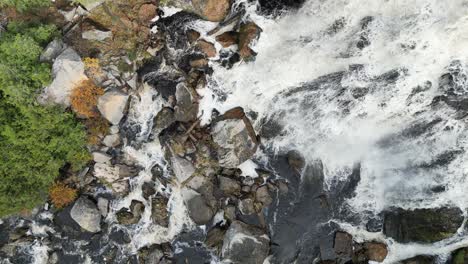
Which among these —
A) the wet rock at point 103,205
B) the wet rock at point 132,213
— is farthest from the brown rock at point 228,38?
the wet rock at point 103,205

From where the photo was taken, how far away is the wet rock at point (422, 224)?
12.4m

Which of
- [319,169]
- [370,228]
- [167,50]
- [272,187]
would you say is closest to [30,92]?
[167,50]

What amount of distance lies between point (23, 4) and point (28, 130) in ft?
11.1

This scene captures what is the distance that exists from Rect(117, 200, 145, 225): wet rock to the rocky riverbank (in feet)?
0.12

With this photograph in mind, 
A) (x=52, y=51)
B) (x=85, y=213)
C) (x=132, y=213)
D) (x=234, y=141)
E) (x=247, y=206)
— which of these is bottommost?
(x=132, y=213)

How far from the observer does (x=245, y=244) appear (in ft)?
42.3

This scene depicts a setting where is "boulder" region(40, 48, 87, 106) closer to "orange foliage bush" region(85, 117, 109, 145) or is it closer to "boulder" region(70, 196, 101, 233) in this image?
"orange foliage bush" region(85, 117, 109, 145)

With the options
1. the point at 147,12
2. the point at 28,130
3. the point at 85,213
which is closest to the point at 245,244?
the point at 85,213

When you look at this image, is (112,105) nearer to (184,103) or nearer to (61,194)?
(184,103)

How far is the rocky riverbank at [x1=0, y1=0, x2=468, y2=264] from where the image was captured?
12.3 metres

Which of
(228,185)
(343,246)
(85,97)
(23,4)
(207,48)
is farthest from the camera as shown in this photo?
(343,246)

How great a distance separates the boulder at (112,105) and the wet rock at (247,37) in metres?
3.69

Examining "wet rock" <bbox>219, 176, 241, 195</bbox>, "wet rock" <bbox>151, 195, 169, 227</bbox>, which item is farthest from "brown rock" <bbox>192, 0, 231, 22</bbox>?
"wet rock" <bbox>151, 195, 169, 227</bbox>

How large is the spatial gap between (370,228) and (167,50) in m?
8.23
